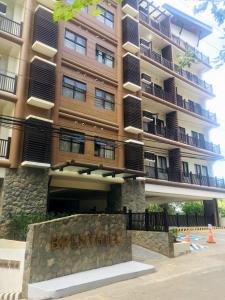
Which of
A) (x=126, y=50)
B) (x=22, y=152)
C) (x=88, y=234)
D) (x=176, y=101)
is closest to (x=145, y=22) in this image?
(x=126, y=50)

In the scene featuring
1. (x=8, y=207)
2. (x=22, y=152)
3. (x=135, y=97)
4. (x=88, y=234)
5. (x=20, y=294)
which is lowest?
(x=20, y=294)

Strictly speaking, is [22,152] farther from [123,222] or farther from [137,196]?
[137,196]

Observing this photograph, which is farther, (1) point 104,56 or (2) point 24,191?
(1) point 104,56

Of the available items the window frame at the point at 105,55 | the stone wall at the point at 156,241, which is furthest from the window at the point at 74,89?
the stone wall at the point at 156,241

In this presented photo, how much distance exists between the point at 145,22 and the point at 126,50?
5.24 meters

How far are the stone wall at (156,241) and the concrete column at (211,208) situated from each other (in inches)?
643

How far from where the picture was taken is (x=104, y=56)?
818 inches

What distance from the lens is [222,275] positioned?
9172 mm

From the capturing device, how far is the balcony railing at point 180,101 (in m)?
24.5

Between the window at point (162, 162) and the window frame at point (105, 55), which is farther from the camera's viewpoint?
the window at point (162, 162)

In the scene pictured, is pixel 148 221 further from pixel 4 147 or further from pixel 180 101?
pixel 180 101

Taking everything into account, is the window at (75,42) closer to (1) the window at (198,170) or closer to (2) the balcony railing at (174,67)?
(2) the balcony railing at (174,67)

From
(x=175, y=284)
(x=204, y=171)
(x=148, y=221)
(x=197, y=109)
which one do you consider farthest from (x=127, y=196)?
(x=197, y=109)

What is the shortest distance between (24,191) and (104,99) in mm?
8667
